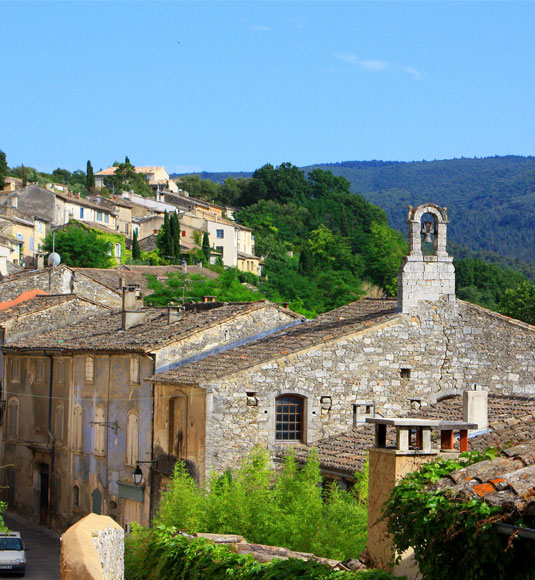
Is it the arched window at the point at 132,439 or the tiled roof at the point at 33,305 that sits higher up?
the tiled roof at the point at 33,305

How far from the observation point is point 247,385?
26.7m

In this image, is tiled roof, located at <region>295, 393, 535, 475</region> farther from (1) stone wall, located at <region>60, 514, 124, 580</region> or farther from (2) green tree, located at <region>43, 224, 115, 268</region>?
(2) green tree, located at <region>43, 224, 115, 268</region>

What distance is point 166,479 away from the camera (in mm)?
28141

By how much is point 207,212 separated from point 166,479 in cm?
11212

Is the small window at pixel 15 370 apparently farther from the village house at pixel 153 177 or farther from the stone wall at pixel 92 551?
the village house at pixel 153 177

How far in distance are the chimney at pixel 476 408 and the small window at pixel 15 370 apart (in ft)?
77.6

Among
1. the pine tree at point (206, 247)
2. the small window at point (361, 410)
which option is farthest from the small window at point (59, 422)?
the pine tree at point (206, 247)

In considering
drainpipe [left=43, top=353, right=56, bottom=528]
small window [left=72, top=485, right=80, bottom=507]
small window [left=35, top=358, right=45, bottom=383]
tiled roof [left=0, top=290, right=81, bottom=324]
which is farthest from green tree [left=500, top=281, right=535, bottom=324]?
small window [left=72, top=485, right=80, bottom=507]

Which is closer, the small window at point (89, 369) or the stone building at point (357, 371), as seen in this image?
the stone building at point (357, 371)

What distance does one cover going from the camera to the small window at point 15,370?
40438 mm

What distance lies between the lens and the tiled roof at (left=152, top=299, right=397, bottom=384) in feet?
89.2

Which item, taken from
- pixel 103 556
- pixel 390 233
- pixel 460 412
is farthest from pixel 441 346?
pixel 390 233

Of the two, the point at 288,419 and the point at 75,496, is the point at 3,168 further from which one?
the point at 288,419

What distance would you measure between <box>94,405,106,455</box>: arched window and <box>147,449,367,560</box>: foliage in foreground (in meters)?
10.5
